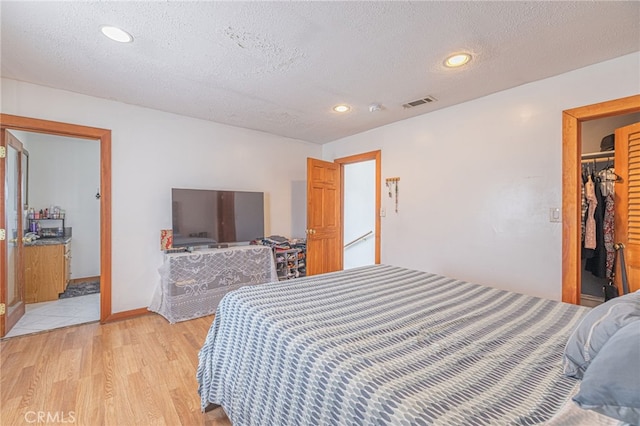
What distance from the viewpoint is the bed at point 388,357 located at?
2.59 ft

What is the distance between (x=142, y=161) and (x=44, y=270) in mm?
2149

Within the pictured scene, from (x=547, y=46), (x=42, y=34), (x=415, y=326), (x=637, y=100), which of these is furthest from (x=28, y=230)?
(x=637, y=100)

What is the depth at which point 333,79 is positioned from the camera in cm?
239

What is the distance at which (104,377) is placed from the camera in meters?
1.98

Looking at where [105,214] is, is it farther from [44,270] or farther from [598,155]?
[598,155]

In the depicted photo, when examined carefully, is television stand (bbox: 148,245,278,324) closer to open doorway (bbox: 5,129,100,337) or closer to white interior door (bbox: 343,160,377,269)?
open doorway (bbox: 5,129,100,337)

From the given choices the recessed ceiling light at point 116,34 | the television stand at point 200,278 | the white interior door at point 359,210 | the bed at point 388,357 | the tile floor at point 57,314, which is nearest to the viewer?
the bed at point 388,357

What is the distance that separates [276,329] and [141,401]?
4.16 feet

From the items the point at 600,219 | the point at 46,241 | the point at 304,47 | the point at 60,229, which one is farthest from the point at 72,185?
the point at 600,219

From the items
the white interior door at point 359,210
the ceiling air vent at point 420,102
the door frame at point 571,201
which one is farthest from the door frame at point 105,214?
the door frame at point 571,201

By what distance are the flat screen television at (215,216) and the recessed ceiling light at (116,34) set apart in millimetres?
1687

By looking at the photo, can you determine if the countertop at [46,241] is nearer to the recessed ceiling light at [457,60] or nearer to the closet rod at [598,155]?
the recessed ceiling light at [457,60]

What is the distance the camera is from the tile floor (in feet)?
9.14

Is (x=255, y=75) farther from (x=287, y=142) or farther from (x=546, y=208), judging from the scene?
(x=546, y=208)
